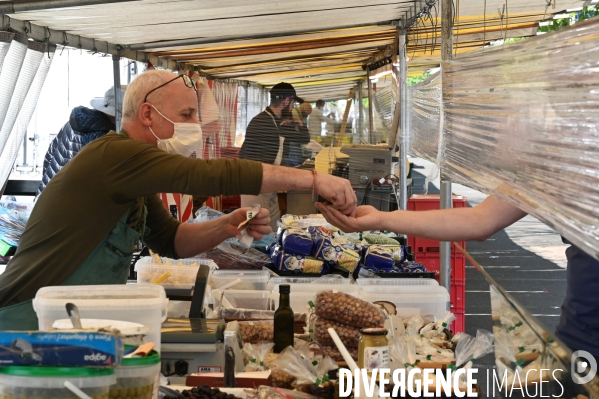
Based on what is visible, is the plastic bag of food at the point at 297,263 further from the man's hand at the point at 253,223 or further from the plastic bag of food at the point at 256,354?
the plastic bag of food at the point at 256,354

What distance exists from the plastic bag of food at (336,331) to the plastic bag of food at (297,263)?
1.47 m

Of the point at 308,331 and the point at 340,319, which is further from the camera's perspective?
the point at 308,331

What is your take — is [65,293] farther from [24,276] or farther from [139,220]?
[139,220]

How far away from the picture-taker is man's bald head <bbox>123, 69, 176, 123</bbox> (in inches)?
123

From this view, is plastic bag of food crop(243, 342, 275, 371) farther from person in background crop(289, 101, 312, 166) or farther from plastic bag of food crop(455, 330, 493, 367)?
person in background crop(289, 101, 312, 166)

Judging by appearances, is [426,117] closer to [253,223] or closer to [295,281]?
[295,281]

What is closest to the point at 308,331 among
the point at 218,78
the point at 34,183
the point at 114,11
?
the point at 114,11

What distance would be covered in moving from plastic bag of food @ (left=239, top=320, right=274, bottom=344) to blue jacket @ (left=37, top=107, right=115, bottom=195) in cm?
356

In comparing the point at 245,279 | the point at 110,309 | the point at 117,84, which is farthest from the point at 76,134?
the point at 110,309

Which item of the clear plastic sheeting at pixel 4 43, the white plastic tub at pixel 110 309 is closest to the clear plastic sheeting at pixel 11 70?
the clear plastic sheeting at pixel 4 43

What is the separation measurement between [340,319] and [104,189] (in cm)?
110

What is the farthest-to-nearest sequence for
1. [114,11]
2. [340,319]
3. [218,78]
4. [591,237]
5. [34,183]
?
[218,78] → [34,183] → [114,11] → [340,319] → [591,237]

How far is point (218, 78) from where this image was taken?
9453 mm

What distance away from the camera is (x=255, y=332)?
10.6ft
